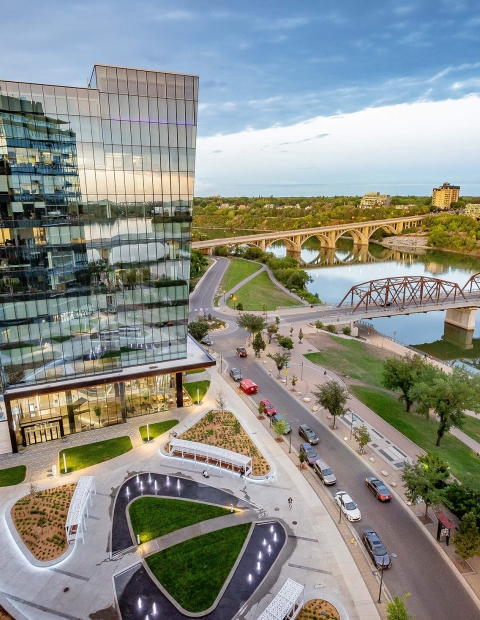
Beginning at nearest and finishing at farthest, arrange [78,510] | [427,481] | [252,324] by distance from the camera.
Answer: [78,510] < [427,481] < [252,324]

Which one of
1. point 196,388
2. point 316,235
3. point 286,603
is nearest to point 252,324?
point 196,388

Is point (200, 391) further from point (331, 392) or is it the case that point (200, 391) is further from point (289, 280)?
point (289, 280)

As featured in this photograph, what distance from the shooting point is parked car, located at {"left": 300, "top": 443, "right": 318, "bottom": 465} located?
32.5m

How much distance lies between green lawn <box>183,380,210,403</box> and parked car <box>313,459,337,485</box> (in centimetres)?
1414

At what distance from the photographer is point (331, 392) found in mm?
37219

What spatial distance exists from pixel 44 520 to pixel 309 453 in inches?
740

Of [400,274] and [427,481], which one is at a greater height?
[427,481]

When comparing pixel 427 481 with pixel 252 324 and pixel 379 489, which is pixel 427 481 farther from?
pixel 252 324

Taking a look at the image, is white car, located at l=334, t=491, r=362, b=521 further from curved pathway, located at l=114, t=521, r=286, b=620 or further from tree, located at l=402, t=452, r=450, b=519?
curved pathway, located at l=114, t=521, r=286, b=620

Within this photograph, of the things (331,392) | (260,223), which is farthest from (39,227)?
(260,223)

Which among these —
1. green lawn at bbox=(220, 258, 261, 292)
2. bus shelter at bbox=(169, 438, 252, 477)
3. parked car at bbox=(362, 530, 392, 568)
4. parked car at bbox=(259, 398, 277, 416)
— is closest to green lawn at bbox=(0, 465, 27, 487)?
bus shelter at bbox=(169, 438, 252, 477)

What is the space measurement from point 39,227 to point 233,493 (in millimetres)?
23582

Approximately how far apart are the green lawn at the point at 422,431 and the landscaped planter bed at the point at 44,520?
1010 inches

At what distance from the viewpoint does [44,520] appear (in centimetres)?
2638
